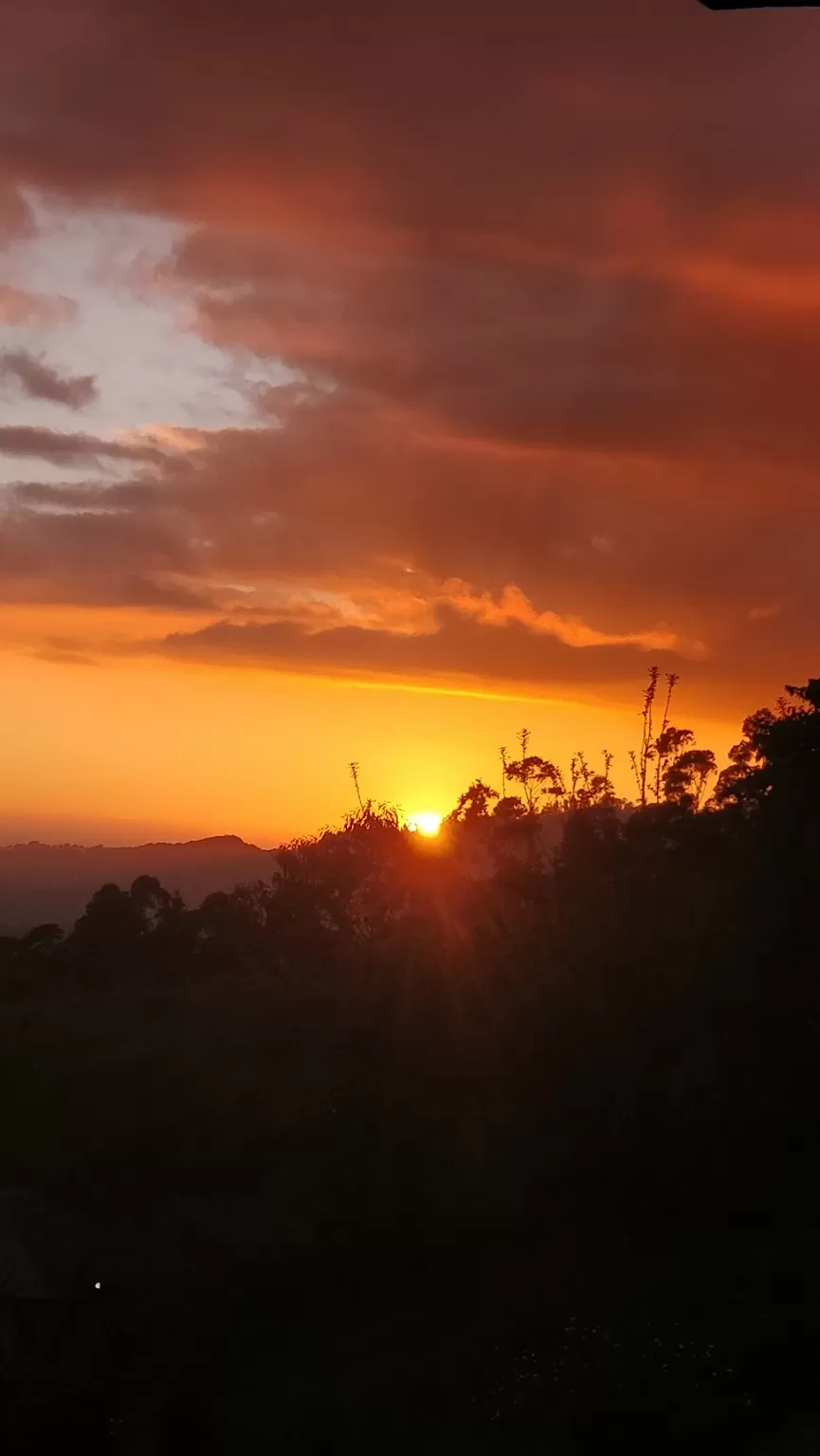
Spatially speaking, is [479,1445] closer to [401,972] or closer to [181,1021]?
[401,972]

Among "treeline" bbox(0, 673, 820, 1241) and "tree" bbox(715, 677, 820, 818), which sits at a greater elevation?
"tree" bbox(715, 677, 820, 818)

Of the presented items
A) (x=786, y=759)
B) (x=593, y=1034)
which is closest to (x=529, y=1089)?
(x=593, y=1034)

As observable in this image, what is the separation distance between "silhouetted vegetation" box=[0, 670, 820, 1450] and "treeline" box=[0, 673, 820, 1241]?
0.14ft

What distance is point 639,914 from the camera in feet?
77.9

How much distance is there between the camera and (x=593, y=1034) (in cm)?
2239

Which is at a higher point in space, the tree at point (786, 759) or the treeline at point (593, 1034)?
the tree at point (786, 759)

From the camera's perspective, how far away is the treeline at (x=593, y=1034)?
2184 centimetres

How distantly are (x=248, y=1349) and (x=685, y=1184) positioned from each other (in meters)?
7.28

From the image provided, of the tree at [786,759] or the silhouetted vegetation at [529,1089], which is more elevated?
the tree at [786,759]

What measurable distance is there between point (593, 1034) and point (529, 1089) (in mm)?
1438

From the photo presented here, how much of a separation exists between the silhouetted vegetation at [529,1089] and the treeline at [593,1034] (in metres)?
0.04

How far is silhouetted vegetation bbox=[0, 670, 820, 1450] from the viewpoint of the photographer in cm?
2148

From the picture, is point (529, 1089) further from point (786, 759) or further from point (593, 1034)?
point (786, 759)

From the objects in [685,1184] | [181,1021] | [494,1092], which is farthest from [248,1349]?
[181,1021]
